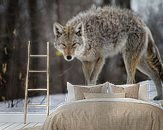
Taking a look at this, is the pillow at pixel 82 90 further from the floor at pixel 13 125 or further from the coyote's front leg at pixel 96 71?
the floor at pixel 13 125

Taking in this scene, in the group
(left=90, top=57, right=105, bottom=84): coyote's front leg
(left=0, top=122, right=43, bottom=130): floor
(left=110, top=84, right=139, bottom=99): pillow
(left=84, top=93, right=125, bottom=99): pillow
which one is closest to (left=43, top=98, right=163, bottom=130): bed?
(left=84, top=93, right=125, bottom=99): pillow

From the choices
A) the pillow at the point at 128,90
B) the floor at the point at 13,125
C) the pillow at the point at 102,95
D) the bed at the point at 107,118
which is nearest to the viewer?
the bed at the point at 107,118

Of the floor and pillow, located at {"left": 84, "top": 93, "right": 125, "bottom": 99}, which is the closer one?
pillow, located at {"left": 84, "top": 93, "right": 125, "bottom": 99}

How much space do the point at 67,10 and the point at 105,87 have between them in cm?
169

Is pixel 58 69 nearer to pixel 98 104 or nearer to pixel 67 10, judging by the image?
pixel 67 10

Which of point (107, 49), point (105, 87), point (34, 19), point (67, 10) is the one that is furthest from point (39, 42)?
point (105, 87)

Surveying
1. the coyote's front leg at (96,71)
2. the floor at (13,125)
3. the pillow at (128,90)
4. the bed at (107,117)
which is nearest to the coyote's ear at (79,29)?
the coyote's front leg at (96,71)

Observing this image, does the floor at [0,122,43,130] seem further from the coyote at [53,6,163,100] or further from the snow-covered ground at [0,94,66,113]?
the coyote at [53,6,163,100]

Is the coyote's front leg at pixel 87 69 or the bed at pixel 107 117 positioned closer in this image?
the bed at pixel 107 117

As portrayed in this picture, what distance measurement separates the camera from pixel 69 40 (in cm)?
538

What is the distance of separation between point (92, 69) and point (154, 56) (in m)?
1.11

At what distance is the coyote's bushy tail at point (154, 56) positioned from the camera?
5.48 metres

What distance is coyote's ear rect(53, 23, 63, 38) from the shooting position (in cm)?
550

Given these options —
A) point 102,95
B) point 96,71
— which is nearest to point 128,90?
point 102,95
